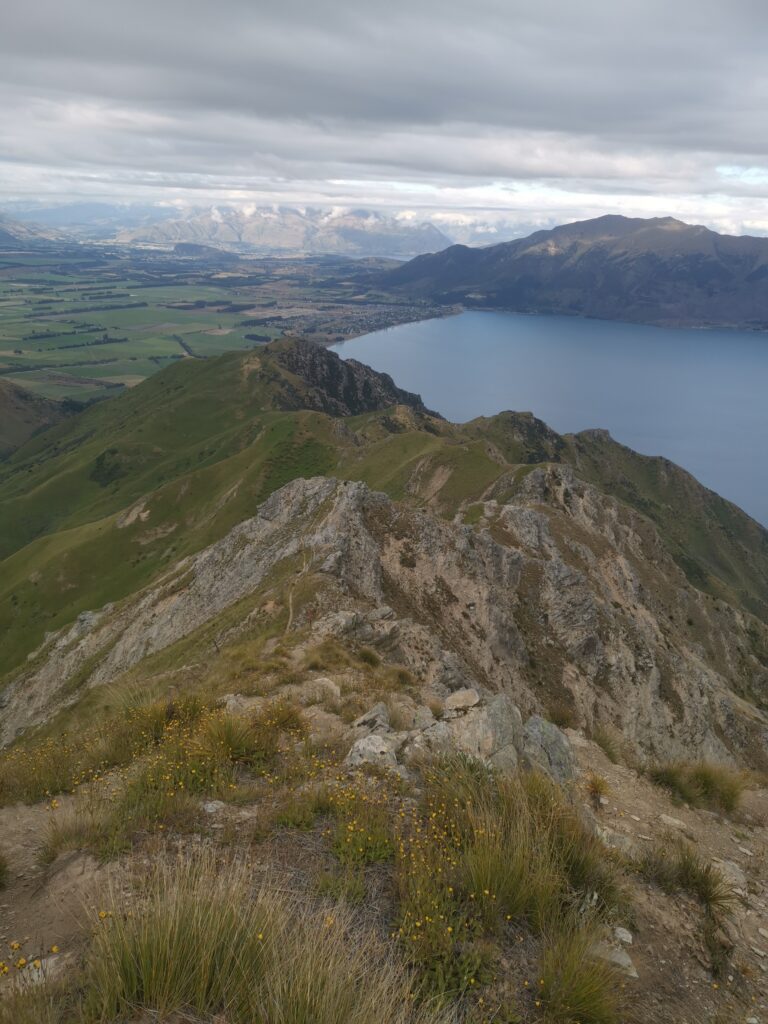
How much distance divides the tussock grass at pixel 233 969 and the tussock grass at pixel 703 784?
10.4 m

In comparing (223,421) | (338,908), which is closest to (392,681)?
(338,908)

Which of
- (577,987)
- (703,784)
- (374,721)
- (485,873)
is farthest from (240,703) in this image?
(703,784)

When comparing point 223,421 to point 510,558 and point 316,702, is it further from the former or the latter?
point 316,702

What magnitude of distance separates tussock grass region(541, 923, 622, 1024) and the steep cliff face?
19574 mm

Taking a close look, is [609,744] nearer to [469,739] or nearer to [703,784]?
[703,784]

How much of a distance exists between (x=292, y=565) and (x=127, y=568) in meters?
53.3

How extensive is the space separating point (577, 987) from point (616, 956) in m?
1.48

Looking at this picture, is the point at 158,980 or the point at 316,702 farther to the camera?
the point at 316,702

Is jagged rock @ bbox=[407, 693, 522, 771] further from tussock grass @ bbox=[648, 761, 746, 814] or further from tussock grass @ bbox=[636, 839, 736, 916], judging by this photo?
tussock grass @ bbox=[648, 761, 746, 814]

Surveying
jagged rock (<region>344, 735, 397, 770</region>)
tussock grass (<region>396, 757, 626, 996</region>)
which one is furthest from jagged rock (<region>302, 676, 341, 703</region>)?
tussock grass (<region>396, 757, 626, 996</region>)

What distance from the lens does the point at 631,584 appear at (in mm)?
60156

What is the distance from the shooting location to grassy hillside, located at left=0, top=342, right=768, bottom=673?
8394 centimetres

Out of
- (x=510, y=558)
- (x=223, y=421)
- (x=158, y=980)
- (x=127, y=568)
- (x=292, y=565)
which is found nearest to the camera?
(x=158, y=980)

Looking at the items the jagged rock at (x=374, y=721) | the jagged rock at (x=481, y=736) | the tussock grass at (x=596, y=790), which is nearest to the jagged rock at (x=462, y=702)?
the jagged rock at (x=481, y=736)
